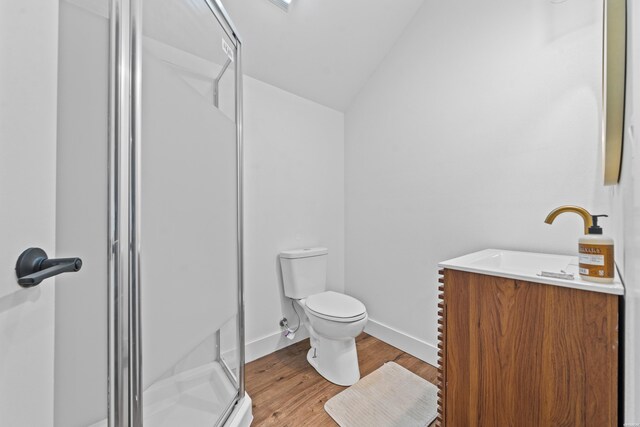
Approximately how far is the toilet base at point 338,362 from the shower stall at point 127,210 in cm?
89

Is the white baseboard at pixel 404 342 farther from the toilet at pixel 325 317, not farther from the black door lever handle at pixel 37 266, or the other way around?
the black door lever handle at pixel 37 266

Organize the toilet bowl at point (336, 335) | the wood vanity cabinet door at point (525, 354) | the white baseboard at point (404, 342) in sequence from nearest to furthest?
the wood vanity cabinet door at point (525, 354) < the toilet bowl at point (336, 335) < the white baseboard at point (404, 342)

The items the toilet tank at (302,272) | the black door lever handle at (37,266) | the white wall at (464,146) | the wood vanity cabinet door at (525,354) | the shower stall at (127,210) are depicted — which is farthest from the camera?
the toilet tank at (302,272)

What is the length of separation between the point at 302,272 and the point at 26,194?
1.54 m

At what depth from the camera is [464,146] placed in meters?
1.61

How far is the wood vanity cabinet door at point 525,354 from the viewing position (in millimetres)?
771

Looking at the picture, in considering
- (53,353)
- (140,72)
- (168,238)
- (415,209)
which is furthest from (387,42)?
(53,353)

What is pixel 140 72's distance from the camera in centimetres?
67

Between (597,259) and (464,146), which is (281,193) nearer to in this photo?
(464,146)

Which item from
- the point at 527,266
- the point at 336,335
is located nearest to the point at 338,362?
the point at 336,335

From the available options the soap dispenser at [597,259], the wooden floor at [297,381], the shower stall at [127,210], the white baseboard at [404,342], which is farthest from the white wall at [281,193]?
the soap dispenser at [597,259]

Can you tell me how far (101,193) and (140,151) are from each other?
0.14 meters

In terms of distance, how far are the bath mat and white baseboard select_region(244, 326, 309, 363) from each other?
2.06 ft

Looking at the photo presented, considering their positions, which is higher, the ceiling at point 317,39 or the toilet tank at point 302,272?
the ceiling at point 317,39
